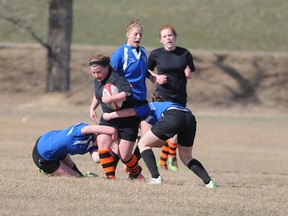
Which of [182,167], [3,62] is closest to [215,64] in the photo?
[3,62]

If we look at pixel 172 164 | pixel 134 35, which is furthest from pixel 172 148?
pixel 134 35

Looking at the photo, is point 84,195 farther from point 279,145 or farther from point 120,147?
point 279,145

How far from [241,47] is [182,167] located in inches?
893

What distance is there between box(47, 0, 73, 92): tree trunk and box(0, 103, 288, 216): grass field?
760 centimetres

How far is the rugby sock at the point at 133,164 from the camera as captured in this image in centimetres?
1011

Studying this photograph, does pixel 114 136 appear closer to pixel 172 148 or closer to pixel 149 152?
pixel 149 152

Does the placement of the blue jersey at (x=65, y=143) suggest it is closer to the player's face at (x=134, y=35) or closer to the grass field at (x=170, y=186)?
the grass field at (x=170, y=186)

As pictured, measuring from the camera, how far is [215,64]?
103ft

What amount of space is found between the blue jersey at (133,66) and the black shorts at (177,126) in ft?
2.04

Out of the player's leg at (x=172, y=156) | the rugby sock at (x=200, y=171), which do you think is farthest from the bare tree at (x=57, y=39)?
the rugby sock at (x=200, y=171)

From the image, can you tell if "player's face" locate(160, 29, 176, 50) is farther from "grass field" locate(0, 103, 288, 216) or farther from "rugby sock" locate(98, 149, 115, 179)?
"rugby sock" locate(98, 149, 115, 179)

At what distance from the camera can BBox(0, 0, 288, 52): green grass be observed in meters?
36.2

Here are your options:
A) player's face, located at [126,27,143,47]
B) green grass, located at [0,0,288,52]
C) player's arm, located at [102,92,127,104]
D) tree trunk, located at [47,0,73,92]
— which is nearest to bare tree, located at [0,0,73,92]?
tree trunk, located at [47,0,73,92]

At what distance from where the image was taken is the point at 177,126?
967 cm
